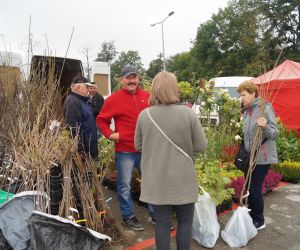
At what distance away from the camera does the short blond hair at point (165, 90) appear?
8.20 feet

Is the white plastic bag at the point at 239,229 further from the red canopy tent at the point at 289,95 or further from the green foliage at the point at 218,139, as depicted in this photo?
the red canopy tent at the point at 289,95

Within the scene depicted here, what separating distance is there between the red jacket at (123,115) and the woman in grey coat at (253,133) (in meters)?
1.19

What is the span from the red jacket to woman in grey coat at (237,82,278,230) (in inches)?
46.7

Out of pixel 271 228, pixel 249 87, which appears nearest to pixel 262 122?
pixel 249 87

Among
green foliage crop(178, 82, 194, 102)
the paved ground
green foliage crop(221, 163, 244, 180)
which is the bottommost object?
the paved ground

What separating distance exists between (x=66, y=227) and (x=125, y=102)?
156 cm

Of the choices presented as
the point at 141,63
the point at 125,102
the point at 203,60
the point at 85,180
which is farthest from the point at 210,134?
the point at 141,63

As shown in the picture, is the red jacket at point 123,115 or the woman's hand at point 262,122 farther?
the red jacket at point 123,115

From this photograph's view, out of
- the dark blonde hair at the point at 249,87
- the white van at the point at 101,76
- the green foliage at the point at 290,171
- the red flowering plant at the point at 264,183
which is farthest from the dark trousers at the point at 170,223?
the white van at the point at 101,76

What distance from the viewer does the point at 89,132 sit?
3.95 meters

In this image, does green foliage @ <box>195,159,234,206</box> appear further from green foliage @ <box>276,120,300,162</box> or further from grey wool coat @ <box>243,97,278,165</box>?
green foliage @ <box>276,120,300,162</box>

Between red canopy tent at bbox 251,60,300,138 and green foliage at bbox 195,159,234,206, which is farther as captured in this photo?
red canopy tent at bbox 251,60,300,138

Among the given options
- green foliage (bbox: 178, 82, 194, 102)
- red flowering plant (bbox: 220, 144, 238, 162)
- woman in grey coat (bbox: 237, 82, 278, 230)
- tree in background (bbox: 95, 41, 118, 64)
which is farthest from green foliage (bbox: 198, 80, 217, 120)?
tree in background (bbox: 95, 41, 118, 64)

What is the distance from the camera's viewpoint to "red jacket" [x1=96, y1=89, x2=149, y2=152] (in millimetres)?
3715
